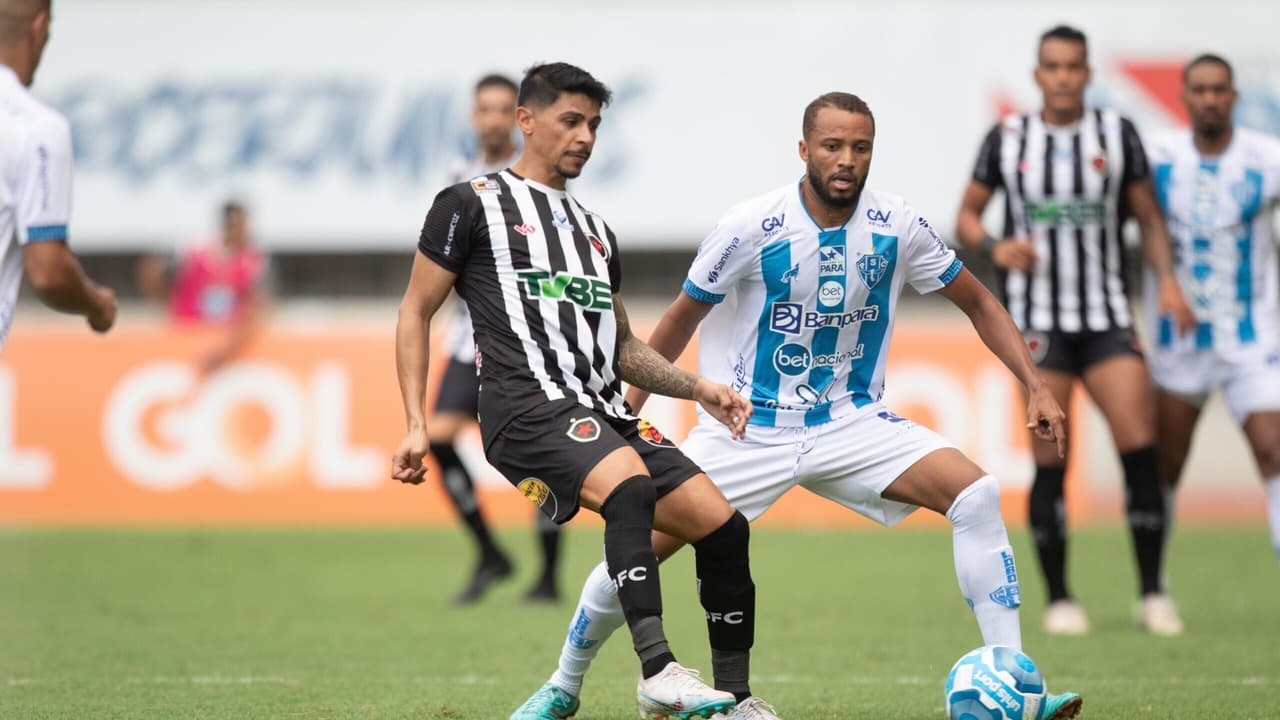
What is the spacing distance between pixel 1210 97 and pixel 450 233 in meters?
4.43

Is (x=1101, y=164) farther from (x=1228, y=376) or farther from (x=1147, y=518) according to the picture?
(x=1147, y=518)

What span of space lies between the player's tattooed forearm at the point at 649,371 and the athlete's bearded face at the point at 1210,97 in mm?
3850

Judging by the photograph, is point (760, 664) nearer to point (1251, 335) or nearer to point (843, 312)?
point (843, 312)

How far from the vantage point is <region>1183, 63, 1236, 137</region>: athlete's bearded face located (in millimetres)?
8008

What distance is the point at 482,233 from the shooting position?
211 inches

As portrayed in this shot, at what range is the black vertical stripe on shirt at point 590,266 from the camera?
5367mm

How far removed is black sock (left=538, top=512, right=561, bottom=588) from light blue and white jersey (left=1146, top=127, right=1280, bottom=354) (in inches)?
137

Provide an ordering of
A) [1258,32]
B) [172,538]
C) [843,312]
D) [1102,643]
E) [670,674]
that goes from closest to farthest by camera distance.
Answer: [670,674], [843,312], [1102,643], [172,538], [1258,32]

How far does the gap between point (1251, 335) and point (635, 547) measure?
444 cm

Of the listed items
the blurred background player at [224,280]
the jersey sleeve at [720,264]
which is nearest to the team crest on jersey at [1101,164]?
the jersey sleeve at [720,264]

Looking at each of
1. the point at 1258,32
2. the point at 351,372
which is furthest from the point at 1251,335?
the point at 1258,32

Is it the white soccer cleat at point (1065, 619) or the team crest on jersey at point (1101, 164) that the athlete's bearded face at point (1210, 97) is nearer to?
the team crest on jersey at point (1101, 164)

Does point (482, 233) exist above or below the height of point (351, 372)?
above

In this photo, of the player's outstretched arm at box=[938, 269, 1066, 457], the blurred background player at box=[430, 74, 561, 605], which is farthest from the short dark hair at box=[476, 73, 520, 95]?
the player's outstretched arm at box=[938, 269, 1066, 457]
